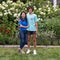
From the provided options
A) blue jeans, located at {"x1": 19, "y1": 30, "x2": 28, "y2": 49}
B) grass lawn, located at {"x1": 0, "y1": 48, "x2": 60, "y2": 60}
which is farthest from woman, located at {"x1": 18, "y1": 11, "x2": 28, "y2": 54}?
grass lawn, located at {"x1": 0, "y1": 48, "x2": 60, "y2": 60}

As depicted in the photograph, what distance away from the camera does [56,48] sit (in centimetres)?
1339

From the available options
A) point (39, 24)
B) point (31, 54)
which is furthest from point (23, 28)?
point (39, 24)

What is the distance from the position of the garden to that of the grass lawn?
1.14m

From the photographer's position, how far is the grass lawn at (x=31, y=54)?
1145cm

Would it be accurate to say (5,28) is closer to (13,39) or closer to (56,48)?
(13,39)

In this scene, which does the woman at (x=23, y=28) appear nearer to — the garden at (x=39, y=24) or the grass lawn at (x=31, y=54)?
the grass lawn at (x=31, y=54)

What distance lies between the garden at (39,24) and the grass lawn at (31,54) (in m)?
1.14

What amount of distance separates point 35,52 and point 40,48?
3.39ft

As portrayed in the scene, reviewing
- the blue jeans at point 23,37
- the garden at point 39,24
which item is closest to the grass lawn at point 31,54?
the blue jeans at point 23,37

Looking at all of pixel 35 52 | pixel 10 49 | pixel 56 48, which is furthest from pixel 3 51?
pixel 56 48

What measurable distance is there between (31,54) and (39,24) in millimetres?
2945

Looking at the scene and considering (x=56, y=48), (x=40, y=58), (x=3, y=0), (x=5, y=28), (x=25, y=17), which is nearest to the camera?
(x=40, y=58)

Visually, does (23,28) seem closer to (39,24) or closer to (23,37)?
(23,37)

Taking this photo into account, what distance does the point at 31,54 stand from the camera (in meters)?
12.2
